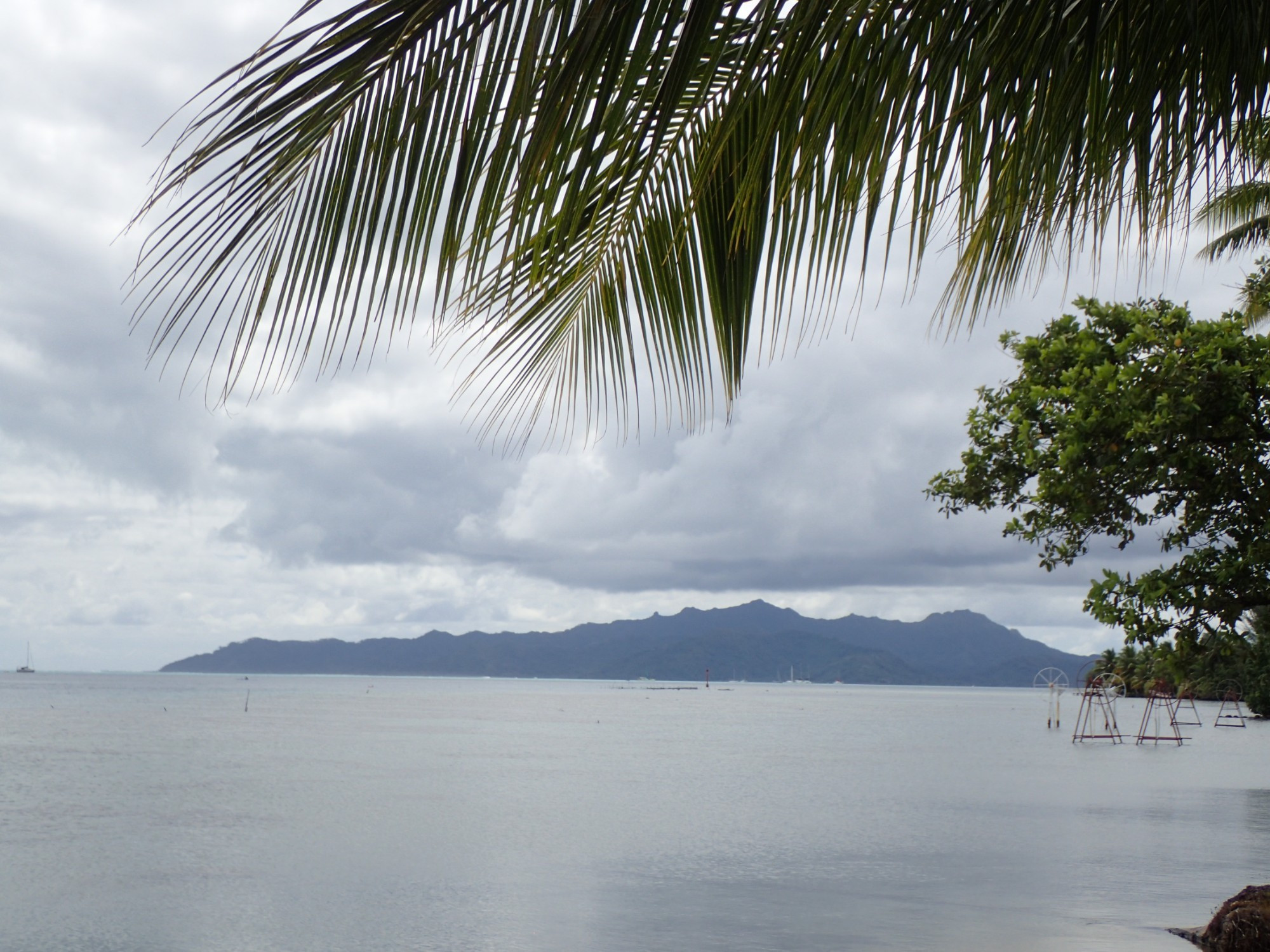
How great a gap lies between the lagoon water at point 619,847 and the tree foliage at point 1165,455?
3.06 m

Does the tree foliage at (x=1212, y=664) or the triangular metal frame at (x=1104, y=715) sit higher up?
the tree foliage at (x=1212, y=664)

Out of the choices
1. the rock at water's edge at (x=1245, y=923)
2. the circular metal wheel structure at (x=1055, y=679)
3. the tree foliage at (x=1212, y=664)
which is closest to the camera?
the rock at water's edge at (x=1245, y=923)

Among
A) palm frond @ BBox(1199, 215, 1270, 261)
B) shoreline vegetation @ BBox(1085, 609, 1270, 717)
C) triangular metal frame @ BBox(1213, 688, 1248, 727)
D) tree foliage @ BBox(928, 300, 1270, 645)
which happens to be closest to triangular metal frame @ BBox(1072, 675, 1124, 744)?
shoreline vegetation @ BBox(1085, 609, 1270, 717)

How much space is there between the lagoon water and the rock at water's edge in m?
1.42

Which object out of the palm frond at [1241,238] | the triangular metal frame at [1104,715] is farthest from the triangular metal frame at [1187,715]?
the palm frond at [1241,238]

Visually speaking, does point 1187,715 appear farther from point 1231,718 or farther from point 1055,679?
point 1055,679

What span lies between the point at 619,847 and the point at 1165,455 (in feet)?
34.0

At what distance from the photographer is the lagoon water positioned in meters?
11.6

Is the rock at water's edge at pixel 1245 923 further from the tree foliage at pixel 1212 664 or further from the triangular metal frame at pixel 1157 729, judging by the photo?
the triangular metal frame at pixel 1157 729

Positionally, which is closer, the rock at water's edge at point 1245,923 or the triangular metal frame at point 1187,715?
the rock at water's edge at point 1245,923

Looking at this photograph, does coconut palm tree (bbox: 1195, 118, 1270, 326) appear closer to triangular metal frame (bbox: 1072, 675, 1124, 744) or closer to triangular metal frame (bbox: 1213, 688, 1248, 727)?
triangular metal frame (bbox: 1072, 675, 1124, 744)

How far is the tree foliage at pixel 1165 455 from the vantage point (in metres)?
10.6

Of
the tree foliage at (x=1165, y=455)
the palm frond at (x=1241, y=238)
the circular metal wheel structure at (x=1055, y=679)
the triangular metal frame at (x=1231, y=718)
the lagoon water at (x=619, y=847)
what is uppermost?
the palm frond at (x=1241, y=238)

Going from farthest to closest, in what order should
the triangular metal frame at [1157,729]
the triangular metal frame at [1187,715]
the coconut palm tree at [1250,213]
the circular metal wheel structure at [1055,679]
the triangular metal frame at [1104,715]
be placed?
the triangular metal frame at [1187,715] → the circular metal wheel structure at [1055,679] → the triangular metal frame at [1157,729] → the triangular metal frame at [1104,715] → the coconut palm tree at [1250,213]
